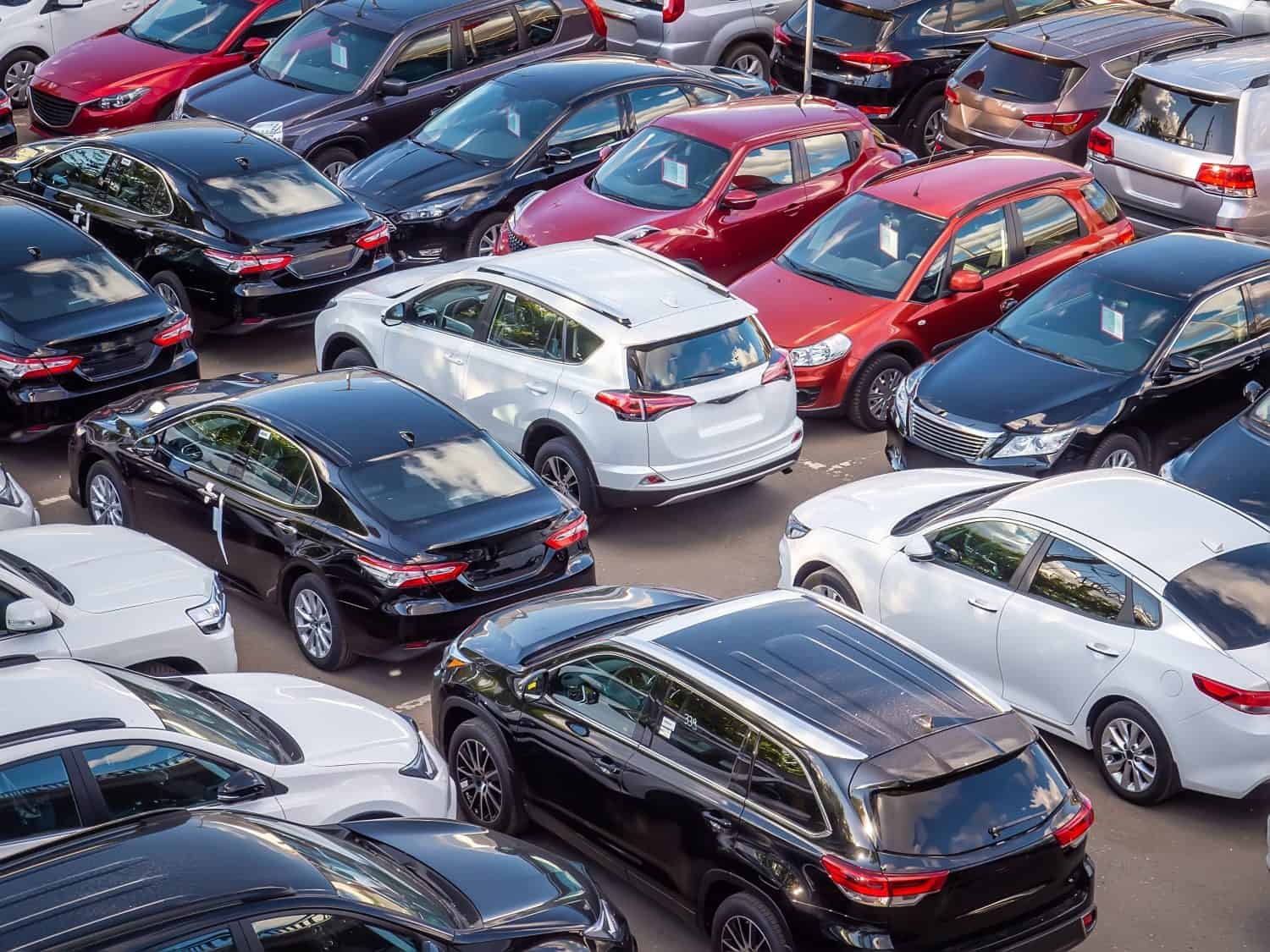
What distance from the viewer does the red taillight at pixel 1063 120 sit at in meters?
16.9

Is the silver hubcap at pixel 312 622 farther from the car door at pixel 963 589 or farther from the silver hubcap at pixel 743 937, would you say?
the silver hubcap at pixel 743 937

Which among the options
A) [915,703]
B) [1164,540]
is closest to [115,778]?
[915,703]

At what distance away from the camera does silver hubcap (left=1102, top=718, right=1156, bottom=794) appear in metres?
8.86

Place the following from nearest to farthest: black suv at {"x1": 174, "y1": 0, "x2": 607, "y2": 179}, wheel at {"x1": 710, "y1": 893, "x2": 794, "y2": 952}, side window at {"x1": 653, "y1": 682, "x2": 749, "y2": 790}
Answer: wheel at {"x1": 710, "y1": 893, "x2": 794, "y2": 952} < side window at {"x1": 653, "y1": 682, "x2": 749, "y2": 790} < black suv at {"x1": 174, "y1": 0, "x2": 607, "y2": 179}

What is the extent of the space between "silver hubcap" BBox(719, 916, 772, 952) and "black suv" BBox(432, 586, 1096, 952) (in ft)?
0.03

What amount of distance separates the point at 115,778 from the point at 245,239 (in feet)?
25.7

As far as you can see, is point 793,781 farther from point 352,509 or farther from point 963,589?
point 352,509

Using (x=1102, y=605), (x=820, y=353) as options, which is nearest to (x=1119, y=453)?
(x=820, y=353)

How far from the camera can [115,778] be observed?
7.08m

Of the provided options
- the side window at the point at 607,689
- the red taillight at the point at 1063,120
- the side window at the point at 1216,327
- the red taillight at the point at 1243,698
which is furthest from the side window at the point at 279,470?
the red taillight at the point at 1063,120

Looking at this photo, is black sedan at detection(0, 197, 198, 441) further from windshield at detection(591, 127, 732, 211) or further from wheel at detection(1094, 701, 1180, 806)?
wheel at detection(1094, 701, 1180, 806)

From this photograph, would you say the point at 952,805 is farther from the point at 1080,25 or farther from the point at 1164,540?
the point at 1080,25

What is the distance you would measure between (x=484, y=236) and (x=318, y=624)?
645 centimetres

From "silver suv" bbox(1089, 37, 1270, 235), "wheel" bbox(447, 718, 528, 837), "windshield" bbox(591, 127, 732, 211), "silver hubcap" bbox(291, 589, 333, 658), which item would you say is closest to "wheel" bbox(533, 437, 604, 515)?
"silver hubcap" bbox(291, 589, 333, 658)
